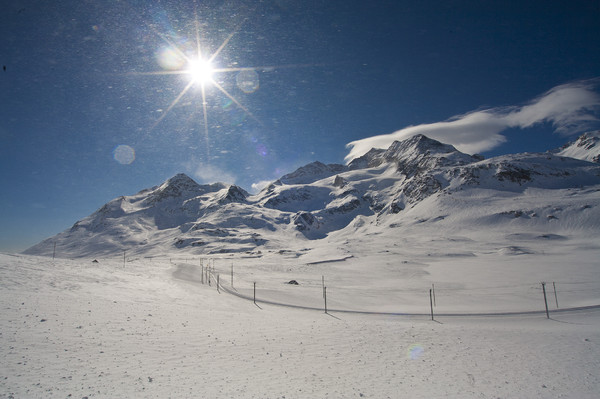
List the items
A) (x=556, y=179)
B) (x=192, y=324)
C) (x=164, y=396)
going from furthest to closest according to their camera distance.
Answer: (x=556, y=179) → (x=192, y=324) → (x=164, y=396)

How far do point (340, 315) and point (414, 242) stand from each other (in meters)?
107

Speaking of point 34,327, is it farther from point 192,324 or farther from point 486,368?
point 486,368

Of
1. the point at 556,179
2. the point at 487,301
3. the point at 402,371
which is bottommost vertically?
the point at 487,301

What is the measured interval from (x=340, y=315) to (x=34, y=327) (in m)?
18.1

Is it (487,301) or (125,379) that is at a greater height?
(125,379)

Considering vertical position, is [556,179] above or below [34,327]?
above

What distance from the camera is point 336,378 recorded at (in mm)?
10023

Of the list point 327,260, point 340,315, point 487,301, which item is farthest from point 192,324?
point 327,260

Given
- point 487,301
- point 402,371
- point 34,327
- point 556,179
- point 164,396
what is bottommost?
point 487,301

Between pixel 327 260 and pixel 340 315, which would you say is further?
pixel 327 260

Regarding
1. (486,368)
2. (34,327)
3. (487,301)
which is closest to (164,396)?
(34,327)

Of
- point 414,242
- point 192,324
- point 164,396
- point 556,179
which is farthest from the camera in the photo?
point 556,179

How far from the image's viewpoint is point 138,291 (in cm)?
2227

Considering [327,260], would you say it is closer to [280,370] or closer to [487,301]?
[487,301]
